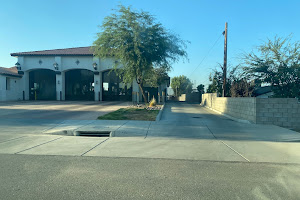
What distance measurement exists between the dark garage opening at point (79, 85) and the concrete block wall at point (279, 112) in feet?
80.6

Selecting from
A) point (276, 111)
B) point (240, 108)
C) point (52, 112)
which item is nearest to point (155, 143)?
point (276, 111)

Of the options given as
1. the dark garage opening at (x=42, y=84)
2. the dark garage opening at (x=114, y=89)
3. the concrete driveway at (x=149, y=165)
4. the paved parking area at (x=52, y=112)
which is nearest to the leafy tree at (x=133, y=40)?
the paved parking area at (x=52, y=112)

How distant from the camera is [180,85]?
6800 centimetres

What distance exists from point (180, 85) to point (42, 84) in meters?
42.5

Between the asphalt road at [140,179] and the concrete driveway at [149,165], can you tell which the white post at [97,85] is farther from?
the asphalt road at [140,179]

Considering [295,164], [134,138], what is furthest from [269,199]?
[134,138]

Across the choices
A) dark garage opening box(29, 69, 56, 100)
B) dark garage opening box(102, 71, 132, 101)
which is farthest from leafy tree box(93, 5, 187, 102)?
dark garage opening box(29, 69, 56, 100)

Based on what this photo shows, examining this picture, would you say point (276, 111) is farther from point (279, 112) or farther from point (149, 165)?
point (149, 165)

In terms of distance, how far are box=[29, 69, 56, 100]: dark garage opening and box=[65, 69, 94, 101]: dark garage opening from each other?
2.67m

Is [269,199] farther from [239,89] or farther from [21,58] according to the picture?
[21,58]

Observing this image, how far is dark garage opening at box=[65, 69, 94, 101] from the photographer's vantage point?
107ft

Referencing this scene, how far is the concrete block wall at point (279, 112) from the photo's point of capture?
12.3 metres

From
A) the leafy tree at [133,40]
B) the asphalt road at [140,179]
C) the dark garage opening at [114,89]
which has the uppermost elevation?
the leafy tree at [133,40]

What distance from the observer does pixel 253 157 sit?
21.4ft
